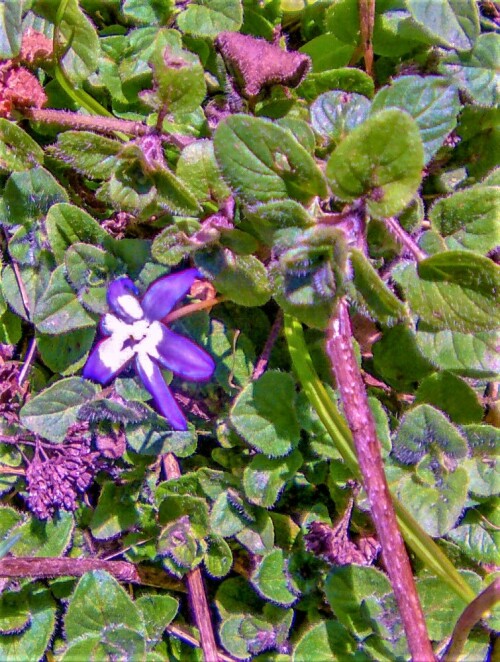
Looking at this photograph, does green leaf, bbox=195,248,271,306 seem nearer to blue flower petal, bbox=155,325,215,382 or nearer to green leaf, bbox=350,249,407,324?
blue flower petal, bbox=155,325,215,382

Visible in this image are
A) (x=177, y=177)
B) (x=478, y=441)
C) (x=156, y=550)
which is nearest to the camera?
(x=177, y=177)

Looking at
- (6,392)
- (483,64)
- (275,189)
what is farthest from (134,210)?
(483,64)

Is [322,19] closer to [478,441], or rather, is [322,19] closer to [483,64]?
[483,64]

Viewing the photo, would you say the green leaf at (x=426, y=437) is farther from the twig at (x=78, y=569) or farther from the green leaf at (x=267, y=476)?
the twig at (x=78, y=569)

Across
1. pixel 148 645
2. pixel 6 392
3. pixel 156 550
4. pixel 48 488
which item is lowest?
pixel 148 645

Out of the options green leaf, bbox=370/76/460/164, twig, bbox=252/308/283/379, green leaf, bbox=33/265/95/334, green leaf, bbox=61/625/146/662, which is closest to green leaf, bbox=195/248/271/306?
twig, bbox=252/308/283/379

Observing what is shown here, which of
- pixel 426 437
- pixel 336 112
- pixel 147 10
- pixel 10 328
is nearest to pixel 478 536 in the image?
pixel 426 437
